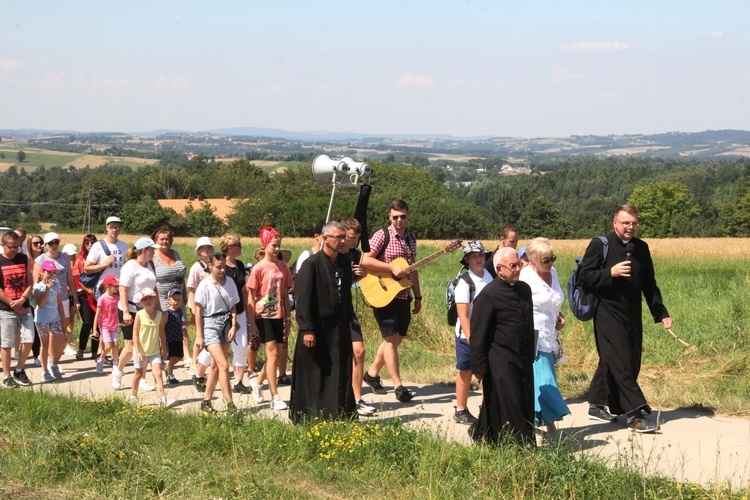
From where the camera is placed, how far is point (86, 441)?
714 centimetres

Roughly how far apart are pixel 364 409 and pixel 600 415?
2179 mm

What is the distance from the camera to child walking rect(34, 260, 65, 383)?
10852 millimetres

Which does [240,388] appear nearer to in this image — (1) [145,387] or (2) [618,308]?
(1) [145,387]

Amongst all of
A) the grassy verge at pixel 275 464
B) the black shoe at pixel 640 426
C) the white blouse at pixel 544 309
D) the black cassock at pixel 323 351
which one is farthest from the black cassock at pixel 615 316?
the black cassock at pixel 323 351

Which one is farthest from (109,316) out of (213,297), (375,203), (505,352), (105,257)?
(375,203)

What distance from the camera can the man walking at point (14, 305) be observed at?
1050 centimetres

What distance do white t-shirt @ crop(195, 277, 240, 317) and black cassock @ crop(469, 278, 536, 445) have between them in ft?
10.2

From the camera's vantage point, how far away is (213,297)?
29.5 ft

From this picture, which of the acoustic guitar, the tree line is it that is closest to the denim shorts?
the acoustic guitar

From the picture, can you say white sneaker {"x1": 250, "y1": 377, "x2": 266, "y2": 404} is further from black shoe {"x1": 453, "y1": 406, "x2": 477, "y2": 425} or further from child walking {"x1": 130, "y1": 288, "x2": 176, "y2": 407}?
black shoe {"x1": 453, "y1": 406, "x2": 477, "y2": 425}

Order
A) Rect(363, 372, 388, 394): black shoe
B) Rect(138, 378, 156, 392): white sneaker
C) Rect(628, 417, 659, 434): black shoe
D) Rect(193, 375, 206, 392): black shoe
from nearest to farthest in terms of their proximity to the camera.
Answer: Rect(628, 417, 659, 434): black shoe, Rect(363, 372, 388, 394): black shoe, Rect(193, 375, 206, 392): black shoe, Rect(138, 378, 156, 392): white sneaker

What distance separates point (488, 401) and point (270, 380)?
298 centimetres

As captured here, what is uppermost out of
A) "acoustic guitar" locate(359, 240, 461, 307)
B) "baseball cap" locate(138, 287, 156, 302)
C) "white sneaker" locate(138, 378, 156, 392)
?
"acoustic guitar" locate(359, 240, 461, 307)

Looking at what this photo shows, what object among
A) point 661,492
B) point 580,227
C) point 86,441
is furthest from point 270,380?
point 580,227
